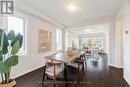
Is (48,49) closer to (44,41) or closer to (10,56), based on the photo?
(44,41)

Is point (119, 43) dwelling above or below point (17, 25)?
below

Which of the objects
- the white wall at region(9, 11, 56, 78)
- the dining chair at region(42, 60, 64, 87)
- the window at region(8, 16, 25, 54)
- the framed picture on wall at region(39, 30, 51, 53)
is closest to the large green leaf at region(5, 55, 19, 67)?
the dining chair at region(42, 60, 64, 87)

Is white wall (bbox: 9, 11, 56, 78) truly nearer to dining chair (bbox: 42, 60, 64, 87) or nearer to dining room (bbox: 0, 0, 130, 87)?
dining room (bbox: 0, 0, 130, 87)

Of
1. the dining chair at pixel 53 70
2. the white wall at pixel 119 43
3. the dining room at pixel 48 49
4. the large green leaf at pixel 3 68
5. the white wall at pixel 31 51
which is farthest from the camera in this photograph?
the white wall at pixel 119 43

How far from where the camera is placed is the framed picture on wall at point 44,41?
518 centimetres

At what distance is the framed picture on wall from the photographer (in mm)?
5185

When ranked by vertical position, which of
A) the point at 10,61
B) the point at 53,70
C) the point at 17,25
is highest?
the point at 17,25

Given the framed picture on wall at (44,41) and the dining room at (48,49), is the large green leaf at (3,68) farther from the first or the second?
the framed picture on wall at (44,41)

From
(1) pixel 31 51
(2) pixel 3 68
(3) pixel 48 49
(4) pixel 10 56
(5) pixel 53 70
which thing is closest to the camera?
(2) pixel 3 68

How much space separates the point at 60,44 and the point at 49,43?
6.89 feet

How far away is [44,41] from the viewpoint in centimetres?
557

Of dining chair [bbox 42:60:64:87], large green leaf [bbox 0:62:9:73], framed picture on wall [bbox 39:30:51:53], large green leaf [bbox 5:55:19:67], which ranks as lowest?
dining chair [bbox 42:60:64:87]

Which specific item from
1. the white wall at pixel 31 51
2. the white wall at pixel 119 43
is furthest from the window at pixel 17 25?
the white wall at pixel 119 43

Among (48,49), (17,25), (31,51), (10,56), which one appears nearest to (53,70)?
(10,56)
